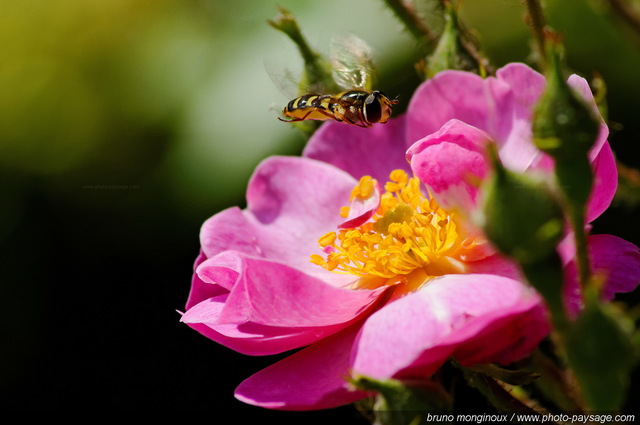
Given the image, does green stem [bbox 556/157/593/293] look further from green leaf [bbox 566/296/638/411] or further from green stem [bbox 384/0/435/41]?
green stem [bbox 384/0/435/41]

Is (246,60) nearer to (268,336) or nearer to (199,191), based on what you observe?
(199,191)

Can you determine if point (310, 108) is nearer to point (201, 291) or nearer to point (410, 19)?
point (410, 19)

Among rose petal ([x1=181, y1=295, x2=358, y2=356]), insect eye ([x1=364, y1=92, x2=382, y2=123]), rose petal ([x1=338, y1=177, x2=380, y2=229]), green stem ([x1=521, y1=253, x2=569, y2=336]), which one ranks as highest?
insect eye ([x1=364, y1=92, x2=382, y2=123])

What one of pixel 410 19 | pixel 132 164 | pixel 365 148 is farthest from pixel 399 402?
pixel 132 164

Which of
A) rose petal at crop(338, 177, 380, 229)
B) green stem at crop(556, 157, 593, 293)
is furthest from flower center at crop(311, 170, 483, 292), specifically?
green stem at crop(556, 157, 593, 293)

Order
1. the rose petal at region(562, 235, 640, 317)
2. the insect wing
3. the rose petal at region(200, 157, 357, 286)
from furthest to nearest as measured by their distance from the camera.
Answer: the rose petal at region(200, 157, 357, 286)
the insect wing
the rose petal at region(562, 235, 640, 317)

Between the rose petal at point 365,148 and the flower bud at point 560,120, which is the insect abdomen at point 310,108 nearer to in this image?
the rose petal at point 365,148
